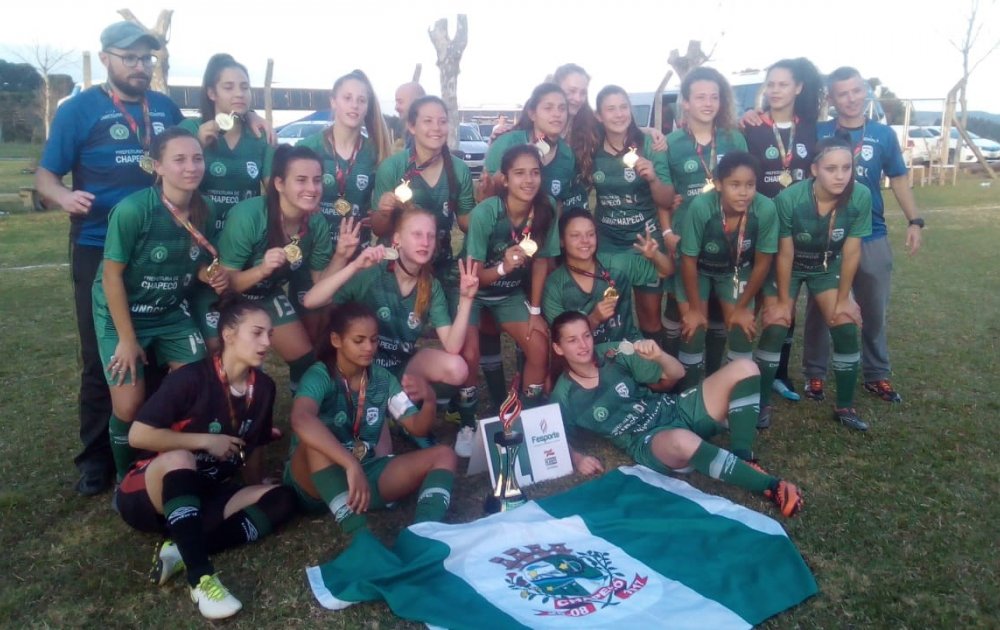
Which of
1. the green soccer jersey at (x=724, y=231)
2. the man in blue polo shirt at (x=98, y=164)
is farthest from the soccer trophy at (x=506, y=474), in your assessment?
the man in blue polo shirt at (x=98, y=164)

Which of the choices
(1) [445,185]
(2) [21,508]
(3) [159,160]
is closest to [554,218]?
(1) [445,185]

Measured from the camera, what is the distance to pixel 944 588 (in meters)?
2.99

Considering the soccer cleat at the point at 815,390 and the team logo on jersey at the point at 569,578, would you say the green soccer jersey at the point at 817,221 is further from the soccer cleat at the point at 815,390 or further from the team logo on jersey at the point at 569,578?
the team logo on jersey at the point at 569,578

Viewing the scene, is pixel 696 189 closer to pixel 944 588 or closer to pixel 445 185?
pixel 445 185

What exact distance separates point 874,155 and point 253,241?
395cm

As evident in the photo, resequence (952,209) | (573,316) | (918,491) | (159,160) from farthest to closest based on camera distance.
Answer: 1. (952,209)
2. (573,316)
3. (918,491)
4. (159,160)

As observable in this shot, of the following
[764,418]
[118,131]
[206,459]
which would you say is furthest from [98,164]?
[764,418]

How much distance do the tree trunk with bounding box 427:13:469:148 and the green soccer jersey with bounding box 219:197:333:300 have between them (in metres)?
12.0

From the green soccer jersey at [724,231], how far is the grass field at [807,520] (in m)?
1.12

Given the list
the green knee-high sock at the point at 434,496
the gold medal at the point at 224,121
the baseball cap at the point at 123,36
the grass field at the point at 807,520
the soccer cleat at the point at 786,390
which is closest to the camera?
the grass field at the point at 807,520

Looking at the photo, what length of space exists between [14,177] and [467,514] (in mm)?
24392

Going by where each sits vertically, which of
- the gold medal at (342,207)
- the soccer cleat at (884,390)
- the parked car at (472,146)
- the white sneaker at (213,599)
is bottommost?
the white sneaker at (213,599)

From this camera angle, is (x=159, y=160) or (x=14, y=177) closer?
(x=159, y=160)

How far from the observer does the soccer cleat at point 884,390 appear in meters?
5.05
